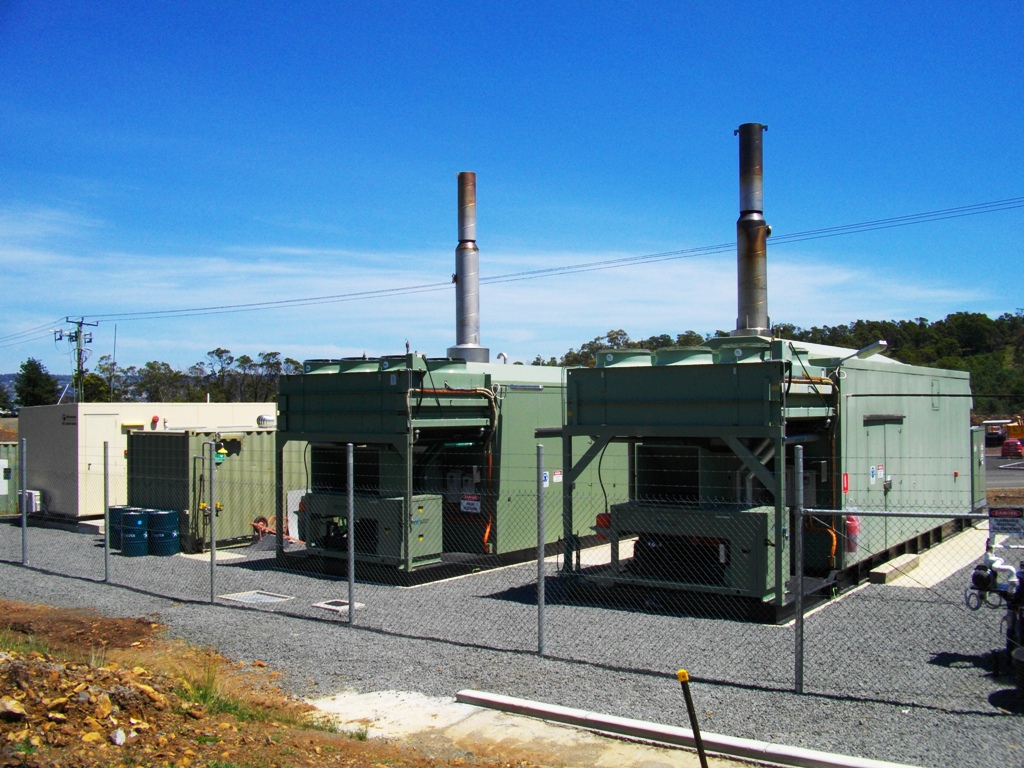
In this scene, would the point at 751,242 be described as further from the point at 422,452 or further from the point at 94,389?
the point at 94,389

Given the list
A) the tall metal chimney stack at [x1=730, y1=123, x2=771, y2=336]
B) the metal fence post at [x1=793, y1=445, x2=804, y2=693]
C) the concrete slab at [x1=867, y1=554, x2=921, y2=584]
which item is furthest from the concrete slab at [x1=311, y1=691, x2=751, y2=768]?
the tall metal chimney stack at [x1=730, y1=123, x2=771, y2=336]

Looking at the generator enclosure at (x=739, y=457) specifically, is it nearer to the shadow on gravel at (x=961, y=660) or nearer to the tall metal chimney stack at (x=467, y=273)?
the shadow on gravel at (x=961, y=660)

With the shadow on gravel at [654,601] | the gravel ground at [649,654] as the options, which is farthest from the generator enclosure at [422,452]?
the shadow on gravel at [654,601]

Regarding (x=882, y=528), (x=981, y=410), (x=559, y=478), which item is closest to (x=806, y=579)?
(x=882, y=528)

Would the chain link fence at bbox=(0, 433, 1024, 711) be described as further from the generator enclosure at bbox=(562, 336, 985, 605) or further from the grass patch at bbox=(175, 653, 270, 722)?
the grass patch at bbox=(175, 653, 270, 722)

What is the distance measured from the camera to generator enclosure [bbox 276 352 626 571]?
40.4ft

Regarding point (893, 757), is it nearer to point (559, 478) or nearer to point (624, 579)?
point (624, 579)

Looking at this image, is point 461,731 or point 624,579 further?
point 624,579

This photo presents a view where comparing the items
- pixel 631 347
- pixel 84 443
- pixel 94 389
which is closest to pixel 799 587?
pixel 84 443

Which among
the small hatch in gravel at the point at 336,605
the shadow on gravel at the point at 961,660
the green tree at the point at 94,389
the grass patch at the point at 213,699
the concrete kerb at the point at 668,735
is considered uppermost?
the green tree at the point at 94,389

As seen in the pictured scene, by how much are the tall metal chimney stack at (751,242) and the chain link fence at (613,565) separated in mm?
3838

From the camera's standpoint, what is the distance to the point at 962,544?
50.1 feet

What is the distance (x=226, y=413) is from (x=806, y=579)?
47.7ft

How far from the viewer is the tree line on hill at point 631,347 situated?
54.8 metres
